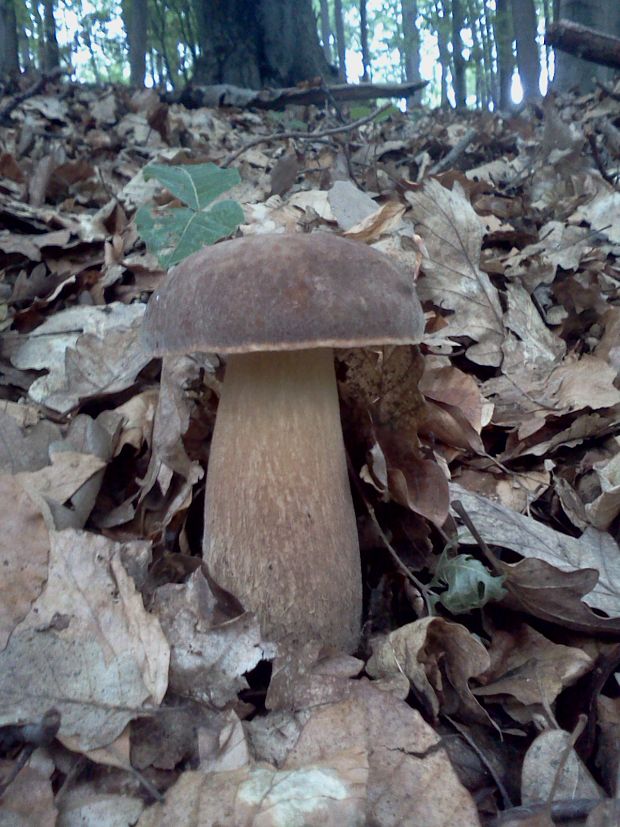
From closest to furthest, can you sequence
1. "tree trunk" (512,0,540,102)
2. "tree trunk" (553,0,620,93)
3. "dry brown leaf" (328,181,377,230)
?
1. "dry brown leaf" (328,181,377,230)
2. "tree trunk" (553,0,620,93)
3. "tree trunk" (512,0,540,102)

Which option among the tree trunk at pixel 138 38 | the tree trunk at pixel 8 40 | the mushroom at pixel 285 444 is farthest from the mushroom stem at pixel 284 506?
the tree trunk at pixel 138 38

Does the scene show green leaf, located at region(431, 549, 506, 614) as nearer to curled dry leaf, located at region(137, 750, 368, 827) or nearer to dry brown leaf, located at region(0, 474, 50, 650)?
curled dry leaf, located at region(137, 750, 368, 827)

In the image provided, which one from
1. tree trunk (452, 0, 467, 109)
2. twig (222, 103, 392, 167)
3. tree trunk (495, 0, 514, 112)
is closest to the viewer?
twig (222, 103, 392, 167)

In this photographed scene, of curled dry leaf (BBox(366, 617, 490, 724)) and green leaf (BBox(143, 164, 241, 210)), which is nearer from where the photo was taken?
curled dry leaf (BBox(366, 617, 490, 724))

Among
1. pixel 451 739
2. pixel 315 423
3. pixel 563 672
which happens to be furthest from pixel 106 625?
pixel 563 672

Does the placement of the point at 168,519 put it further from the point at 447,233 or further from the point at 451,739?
the point at 447,233

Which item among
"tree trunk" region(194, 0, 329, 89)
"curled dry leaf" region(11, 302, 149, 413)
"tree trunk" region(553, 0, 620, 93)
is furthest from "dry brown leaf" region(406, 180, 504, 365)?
"tree trunk" region(553, 0, 620, 93)
